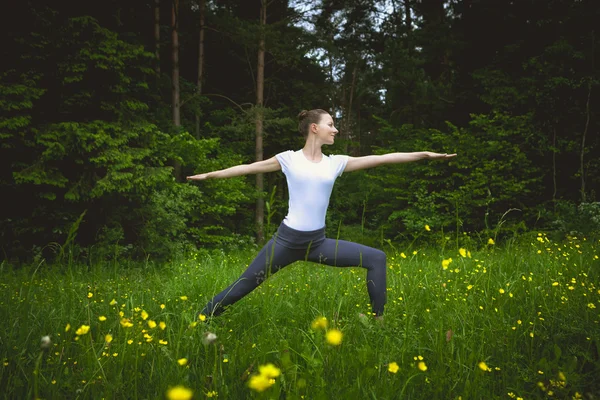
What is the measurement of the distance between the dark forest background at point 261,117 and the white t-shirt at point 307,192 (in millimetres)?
1402

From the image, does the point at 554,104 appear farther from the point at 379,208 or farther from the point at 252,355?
the point at 252,355

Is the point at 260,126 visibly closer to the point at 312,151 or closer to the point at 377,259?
the point at 312,151

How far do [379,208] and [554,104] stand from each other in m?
6.00

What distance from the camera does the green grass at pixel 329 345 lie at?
167 centimetres

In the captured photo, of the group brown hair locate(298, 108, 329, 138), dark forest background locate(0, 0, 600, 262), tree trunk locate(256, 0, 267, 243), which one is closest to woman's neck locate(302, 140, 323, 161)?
brown hair locate(298, 108, 329, 138)

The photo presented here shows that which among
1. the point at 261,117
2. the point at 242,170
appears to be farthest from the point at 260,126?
the point at 242,170

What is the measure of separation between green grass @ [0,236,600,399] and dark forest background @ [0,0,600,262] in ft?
3.56

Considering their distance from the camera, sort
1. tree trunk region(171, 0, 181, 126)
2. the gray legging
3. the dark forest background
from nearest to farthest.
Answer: the gray legging, the dark forest background, tree trunk region(171, 0, 181, 126)

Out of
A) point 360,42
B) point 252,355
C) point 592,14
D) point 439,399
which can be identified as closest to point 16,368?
point 252,355

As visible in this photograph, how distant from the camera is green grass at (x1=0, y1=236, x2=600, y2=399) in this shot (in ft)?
5.49

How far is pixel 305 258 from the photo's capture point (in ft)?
8.76

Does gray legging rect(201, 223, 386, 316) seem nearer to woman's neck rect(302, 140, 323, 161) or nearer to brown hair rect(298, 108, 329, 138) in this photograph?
woman's neck rect(302, 140, 323, 161)

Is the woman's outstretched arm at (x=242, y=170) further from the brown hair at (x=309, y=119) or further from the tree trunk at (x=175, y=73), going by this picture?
the tree trunk at (x=175, y=73)

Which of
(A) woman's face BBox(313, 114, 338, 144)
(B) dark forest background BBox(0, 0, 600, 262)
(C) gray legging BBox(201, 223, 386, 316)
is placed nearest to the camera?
(C) gray legging BBox(201, 223, 386, 316)
